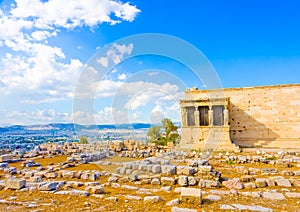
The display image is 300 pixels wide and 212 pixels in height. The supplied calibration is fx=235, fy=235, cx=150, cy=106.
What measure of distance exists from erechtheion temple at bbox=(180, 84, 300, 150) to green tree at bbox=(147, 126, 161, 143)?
5487 millimetres

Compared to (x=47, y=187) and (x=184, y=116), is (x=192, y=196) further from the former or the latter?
(x=184, y=116)

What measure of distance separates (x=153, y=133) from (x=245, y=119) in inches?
377

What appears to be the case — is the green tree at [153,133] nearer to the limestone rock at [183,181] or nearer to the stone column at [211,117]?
the stone column at [211,117]

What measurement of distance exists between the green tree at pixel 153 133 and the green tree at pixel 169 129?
129cm

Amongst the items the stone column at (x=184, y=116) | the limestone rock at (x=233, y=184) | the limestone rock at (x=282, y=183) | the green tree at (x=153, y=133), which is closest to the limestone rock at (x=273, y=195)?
the limestone rock at (x=233, y=184)

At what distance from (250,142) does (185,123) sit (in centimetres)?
578

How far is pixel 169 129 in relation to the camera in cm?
2408

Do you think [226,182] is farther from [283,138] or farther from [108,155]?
[283,138]

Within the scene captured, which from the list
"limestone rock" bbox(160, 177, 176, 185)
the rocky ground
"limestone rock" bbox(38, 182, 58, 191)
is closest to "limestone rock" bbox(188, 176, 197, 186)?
the rocky ground

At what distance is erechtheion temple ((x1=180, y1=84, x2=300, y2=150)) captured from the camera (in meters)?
19.1

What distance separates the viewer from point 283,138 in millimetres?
19312

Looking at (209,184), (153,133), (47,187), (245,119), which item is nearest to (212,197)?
(209,184)

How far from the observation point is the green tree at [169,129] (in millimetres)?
23712

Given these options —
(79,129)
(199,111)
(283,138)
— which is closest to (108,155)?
(79,129)
